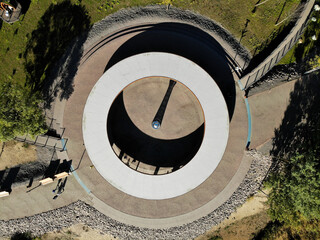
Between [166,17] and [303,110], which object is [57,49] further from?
[303,110]

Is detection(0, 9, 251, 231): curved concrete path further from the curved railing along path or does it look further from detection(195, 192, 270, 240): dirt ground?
detection(195, 192, 270, 240): dirt ground

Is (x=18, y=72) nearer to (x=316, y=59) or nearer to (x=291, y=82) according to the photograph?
(x=291, y=82)

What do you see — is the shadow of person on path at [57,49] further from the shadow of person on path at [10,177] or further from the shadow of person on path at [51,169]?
the shadow of person on path at [10,177]

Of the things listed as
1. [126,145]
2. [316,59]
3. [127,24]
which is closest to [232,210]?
[126,145]

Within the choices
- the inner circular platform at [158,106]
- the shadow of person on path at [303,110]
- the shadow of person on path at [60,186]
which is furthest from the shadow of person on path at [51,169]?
the shadow of person on path at [303,110]

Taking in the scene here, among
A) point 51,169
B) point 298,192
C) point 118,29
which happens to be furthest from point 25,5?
point 298,192
